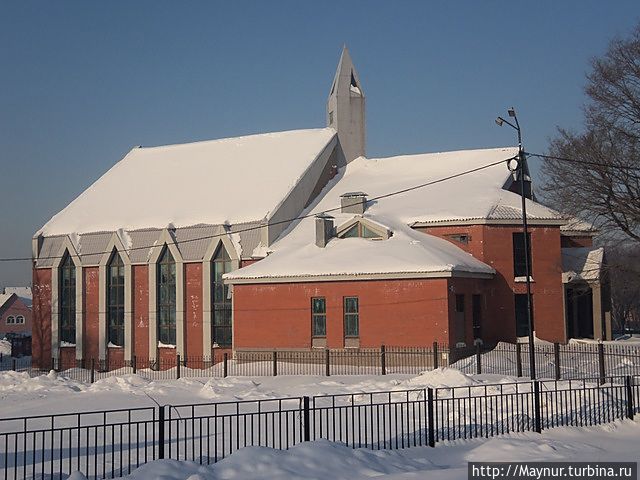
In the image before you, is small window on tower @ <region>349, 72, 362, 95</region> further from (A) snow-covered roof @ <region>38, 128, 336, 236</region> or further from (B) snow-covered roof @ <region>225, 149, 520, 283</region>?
(B) snow-covered roof @ <region>225, 149, 520, 283</region>

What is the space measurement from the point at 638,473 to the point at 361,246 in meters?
23.2

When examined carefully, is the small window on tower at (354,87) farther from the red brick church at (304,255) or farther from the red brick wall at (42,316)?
the red brick wall at (42,316)

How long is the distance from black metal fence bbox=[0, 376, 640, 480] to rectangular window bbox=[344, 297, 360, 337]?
1166 centimetres

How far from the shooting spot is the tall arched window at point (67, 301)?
43812mm

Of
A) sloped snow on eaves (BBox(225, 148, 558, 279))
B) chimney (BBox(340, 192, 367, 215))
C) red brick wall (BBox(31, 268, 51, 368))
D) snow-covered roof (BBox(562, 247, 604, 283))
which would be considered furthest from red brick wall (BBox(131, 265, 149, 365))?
snow-covered roof (BBox(562, 247, 604, 283))

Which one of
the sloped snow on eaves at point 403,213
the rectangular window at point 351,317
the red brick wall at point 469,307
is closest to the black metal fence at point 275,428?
the red brick wall at point 469,307

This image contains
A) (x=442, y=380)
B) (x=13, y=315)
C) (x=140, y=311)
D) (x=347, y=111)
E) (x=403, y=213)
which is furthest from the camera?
(x=13, y=315)

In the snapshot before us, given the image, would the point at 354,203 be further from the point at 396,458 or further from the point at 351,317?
the point at 396,458

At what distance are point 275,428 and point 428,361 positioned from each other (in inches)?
558

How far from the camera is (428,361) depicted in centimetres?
3055

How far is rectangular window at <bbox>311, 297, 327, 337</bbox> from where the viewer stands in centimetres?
3362

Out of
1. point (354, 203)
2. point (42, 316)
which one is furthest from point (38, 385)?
point (42, 316)

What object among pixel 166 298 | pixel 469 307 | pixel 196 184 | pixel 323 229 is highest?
pixel 196 184

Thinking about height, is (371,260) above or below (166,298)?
above
